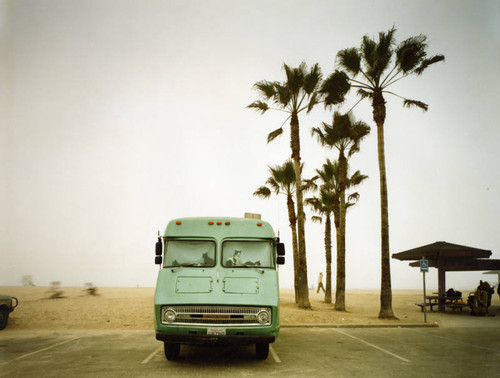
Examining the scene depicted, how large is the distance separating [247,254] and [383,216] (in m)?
12.4

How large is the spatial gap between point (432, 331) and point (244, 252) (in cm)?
1018

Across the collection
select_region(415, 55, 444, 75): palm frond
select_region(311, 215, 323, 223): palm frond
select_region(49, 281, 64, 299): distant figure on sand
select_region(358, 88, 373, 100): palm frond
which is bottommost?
select_region(49, 281, 64, 299): distant figure on sand

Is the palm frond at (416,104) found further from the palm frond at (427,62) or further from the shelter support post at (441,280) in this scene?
the shelter support post at (441,280)

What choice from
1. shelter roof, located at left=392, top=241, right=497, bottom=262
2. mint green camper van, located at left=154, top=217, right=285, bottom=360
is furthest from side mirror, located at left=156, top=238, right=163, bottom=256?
shelter roof, located at left=392, top=241, right=497, bottom=262

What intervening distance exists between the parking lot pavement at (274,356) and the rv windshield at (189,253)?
219 centimetres

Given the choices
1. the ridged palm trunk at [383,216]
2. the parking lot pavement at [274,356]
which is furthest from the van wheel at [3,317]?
the ridged palm trunk at [383,216]

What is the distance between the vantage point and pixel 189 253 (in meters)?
9.53

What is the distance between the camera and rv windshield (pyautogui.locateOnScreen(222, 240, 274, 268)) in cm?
945

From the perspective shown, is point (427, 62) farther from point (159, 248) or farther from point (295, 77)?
point (159, 248)

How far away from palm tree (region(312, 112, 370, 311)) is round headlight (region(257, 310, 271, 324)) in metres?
16.7

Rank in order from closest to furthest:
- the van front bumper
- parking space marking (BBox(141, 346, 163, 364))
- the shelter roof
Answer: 1. the van front bumper
2. parking space marking (BBox(141, 346, 163, 364))
3. the shelter roof

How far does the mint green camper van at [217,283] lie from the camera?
8469 mm

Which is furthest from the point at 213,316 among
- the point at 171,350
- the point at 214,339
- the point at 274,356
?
the point at 274,356

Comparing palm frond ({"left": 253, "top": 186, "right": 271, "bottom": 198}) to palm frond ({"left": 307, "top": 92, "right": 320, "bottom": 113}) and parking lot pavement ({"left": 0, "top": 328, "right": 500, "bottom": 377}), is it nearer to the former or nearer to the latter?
palm frond ({"left": 307, "top": 92, "right": 320, "bottom": 113})
